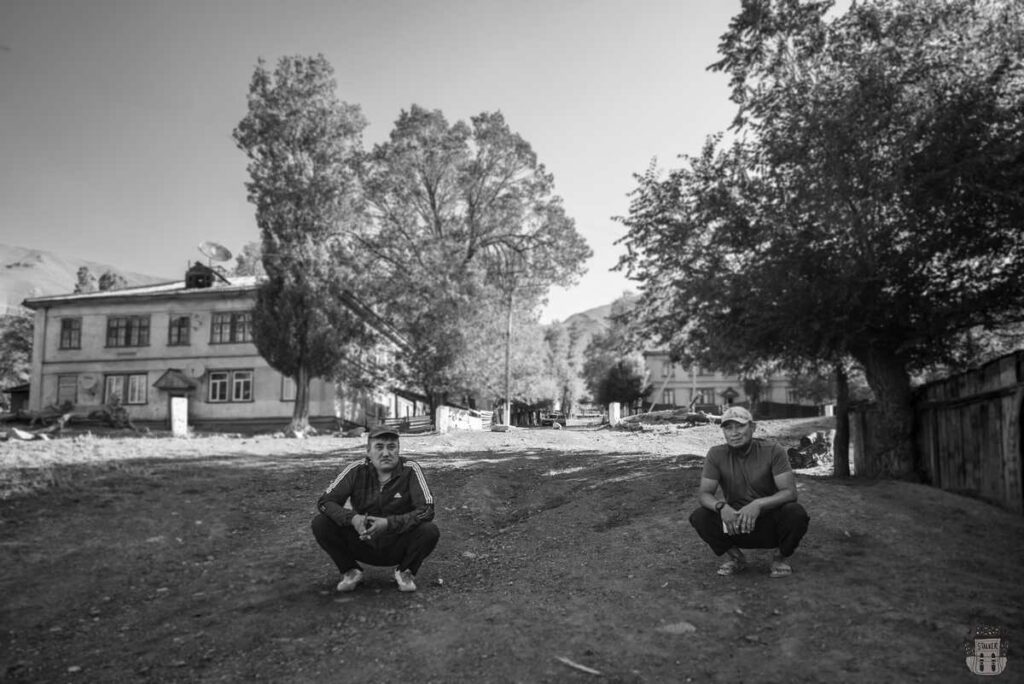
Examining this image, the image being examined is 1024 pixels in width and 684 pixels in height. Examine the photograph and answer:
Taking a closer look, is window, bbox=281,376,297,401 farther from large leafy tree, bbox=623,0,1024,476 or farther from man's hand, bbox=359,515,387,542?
man's hand, bbox=359,515,387,542

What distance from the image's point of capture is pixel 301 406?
1086 inches

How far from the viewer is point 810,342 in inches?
484

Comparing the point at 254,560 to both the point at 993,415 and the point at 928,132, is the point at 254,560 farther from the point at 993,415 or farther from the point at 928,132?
the point at 928,132

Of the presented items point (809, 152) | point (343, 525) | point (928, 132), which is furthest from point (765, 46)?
point (343, 525)

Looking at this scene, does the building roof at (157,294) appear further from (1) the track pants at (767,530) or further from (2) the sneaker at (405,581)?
(1) the track pants at (767,530)

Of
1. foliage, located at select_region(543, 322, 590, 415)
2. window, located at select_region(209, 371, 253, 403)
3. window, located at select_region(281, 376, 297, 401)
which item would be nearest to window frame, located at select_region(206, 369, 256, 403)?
window, located at select_region(209, 371, 253, 403)

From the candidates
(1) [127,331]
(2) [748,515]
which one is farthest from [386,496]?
(1) [127,331]

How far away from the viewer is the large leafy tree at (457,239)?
97.3ft

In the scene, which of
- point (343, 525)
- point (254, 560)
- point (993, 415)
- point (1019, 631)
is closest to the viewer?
point (1019, 631)

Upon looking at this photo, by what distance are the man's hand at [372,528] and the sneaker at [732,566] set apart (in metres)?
3.10

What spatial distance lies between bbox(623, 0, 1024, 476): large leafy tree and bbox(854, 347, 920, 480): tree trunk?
28mm

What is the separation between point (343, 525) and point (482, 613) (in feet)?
4.75

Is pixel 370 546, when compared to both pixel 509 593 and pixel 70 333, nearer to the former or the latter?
pixel 509 593

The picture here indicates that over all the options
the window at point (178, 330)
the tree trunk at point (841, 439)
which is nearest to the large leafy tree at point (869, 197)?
the tree trunk at point (841, 439)
